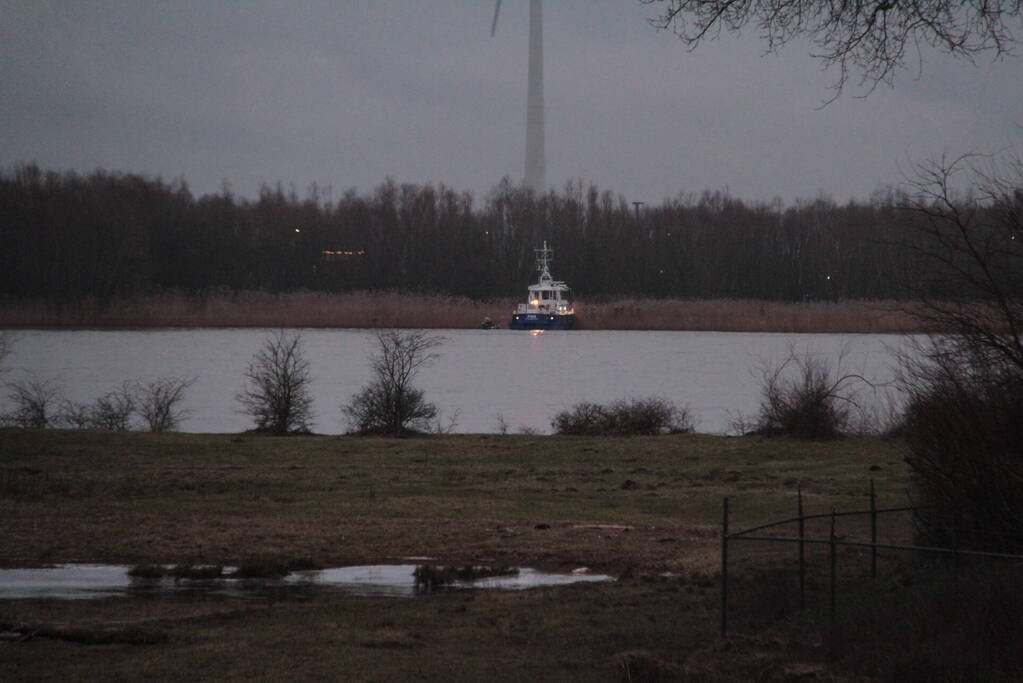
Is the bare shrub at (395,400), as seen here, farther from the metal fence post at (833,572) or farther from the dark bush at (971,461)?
the metal fence post at (833,572)

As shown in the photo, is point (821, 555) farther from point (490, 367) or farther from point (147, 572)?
point (490, 367)

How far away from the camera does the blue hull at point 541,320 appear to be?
99.6 meters

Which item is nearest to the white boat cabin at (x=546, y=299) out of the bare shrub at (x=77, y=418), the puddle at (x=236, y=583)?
the bare shrub at (x=77, y=418)

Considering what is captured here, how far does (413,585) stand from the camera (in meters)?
14.5

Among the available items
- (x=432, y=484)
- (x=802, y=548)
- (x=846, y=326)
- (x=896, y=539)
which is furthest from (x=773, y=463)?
(x=846, y=326)

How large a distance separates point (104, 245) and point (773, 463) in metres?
77.7

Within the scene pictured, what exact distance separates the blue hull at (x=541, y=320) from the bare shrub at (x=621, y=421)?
65.0 m

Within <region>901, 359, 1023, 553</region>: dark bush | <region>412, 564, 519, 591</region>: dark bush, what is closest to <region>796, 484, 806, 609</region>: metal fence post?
<region>901, 359, 1023, 553</region>: dark bush

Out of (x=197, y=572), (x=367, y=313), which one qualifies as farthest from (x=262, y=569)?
(x=367, y=313)

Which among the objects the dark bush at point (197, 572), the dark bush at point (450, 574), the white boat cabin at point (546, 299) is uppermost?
the white boat cabin at point (546, 299)

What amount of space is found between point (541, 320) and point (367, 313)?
2425 centimetres

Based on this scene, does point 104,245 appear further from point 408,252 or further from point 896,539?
point 896,539

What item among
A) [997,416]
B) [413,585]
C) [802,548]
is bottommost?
[413,585]

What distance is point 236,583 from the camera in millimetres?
14445
